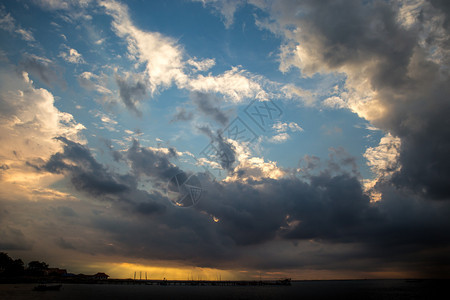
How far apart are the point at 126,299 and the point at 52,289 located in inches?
2862

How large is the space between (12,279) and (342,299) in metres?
239

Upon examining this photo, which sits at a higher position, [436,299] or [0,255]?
[0,255]

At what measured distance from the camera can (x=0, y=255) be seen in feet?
625

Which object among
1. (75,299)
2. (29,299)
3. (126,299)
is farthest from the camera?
(126,299)

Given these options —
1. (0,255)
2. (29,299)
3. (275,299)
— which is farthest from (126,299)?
(0,255)

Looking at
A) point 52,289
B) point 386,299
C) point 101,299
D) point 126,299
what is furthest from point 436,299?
point 52,289

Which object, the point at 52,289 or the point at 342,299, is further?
the point at 52,289

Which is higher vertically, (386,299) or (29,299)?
(29,299)

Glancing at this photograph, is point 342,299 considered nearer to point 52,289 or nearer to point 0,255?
point 52,289

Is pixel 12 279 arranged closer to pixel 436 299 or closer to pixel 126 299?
pixel 126 299

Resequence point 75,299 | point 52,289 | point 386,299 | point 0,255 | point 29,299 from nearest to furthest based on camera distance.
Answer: point 29,299 → point 75,299 → point 386,299 → point 52,289 → point 0,255

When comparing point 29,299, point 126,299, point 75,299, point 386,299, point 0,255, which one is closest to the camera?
point 29,299

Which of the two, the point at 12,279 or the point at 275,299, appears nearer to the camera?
the point at 275,299

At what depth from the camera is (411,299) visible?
114 metres
